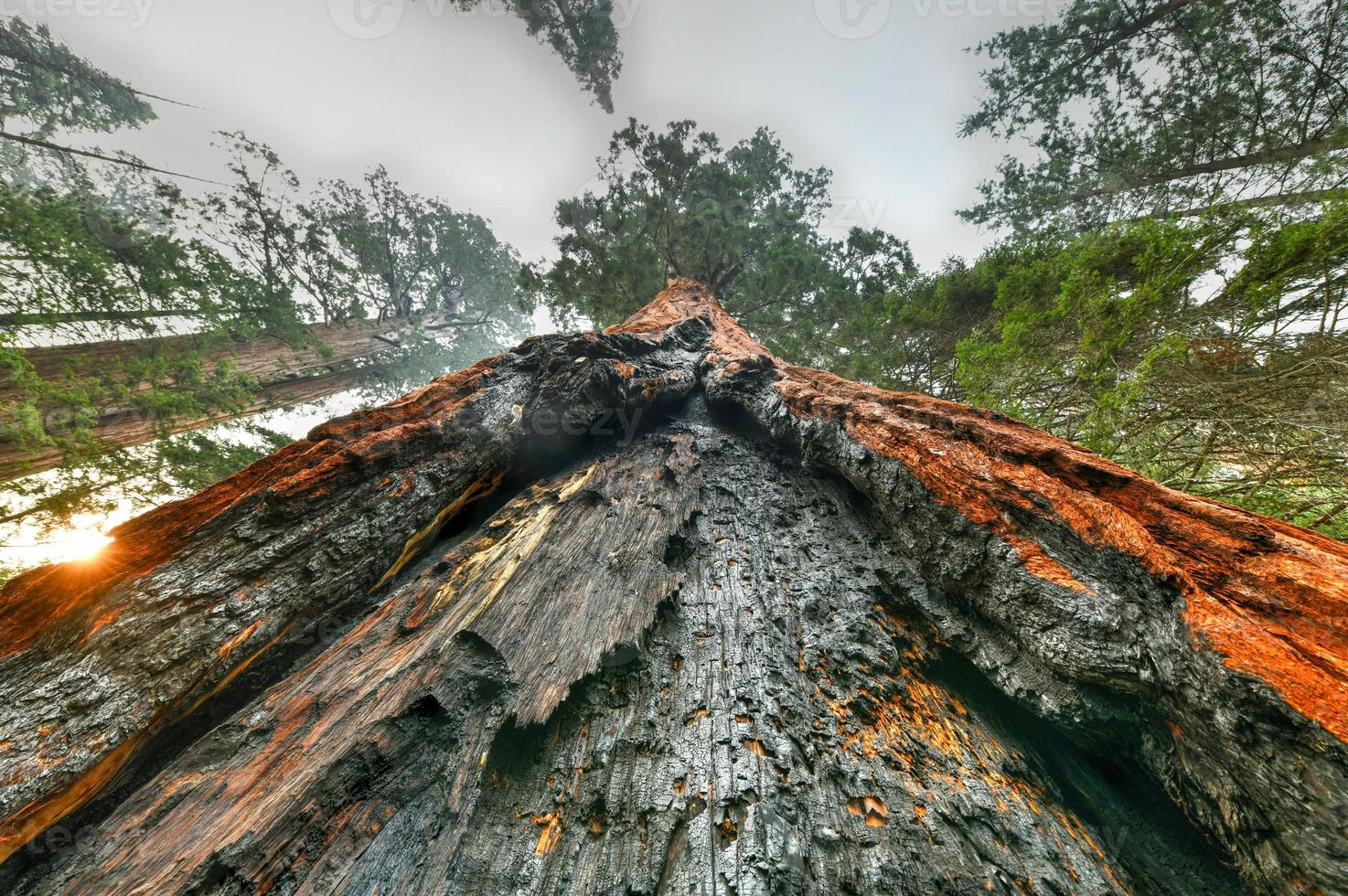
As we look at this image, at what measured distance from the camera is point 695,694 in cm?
204

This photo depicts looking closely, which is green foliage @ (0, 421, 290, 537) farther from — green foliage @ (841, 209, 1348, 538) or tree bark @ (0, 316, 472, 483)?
green foliage @ (841, 209, 1348, 538)

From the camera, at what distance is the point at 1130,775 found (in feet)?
5.78

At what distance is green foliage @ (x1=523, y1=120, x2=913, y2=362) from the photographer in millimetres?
9594

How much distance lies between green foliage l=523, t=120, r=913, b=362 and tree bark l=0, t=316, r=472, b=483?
5.66 m

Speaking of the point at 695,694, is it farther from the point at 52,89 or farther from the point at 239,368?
the point at 52,89

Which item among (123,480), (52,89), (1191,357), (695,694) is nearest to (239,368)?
(123,480)

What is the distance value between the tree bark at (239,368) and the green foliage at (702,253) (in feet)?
18.6

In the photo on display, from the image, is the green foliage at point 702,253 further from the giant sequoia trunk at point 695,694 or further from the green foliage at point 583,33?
the giant sequoia trunk at point 695,694

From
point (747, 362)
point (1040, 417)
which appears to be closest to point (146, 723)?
point (747, 362)

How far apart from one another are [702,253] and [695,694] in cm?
1079

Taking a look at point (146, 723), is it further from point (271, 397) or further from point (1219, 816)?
point (271, 397)

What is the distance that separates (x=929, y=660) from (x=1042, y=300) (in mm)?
5530
